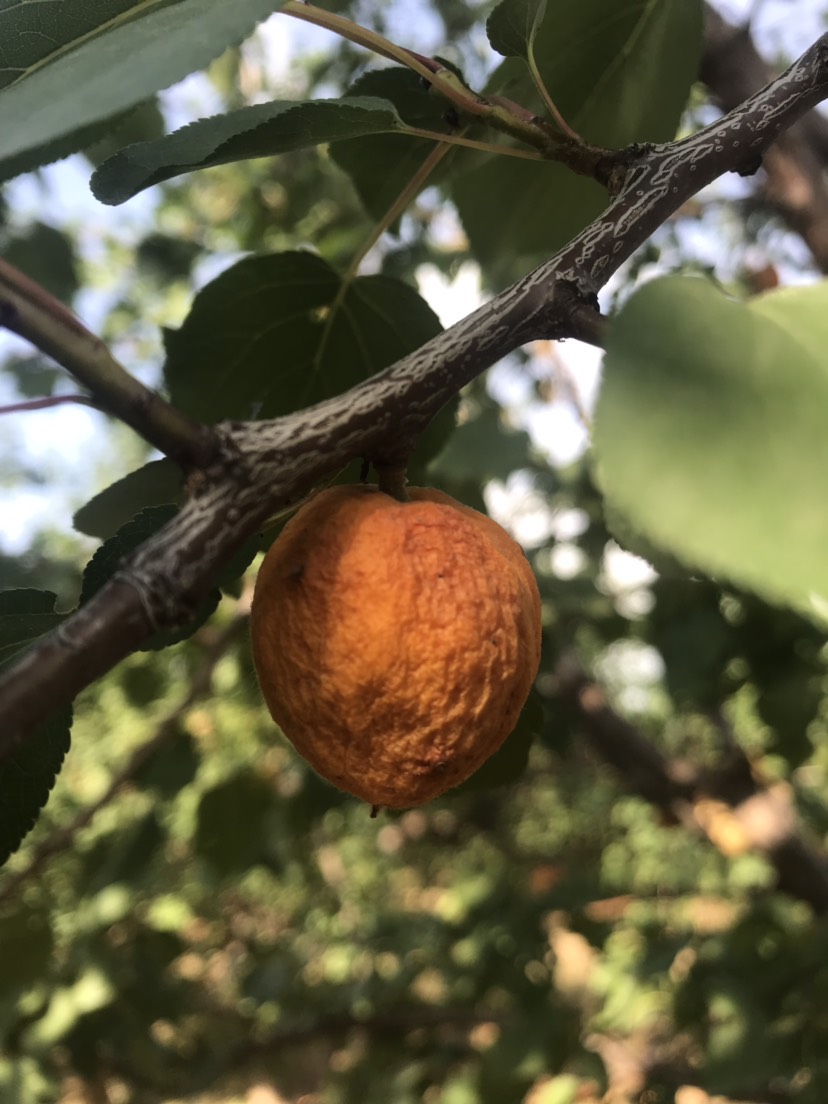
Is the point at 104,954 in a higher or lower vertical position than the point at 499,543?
lower

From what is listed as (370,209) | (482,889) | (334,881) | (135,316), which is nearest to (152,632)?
(370,209)

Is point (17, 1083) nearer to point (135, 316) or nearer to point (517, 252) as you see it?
point (517, 252)

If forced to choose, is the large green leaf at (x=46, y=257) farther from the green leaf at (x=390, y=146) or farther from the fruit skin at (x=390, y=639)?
the fruit skin at (x=390, y=639)

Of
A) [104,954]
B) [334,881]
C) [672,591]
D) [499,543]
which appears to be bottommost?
[334,881]

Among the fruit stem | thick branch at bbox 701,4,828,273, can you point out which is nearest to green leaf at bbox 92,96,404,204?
the fruit stem

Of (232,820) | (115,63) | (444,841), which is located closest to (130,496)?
(115,63)

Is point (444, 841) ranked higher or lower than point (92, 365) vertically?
lower

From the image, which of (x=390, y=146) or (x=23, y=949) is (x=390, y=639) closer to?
(x=390, y=146)

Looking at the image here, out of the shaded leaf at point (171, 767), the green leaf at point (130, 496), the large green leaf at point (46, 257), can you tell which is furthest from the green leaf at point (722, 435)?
the large green leaf at point (46, 257)
